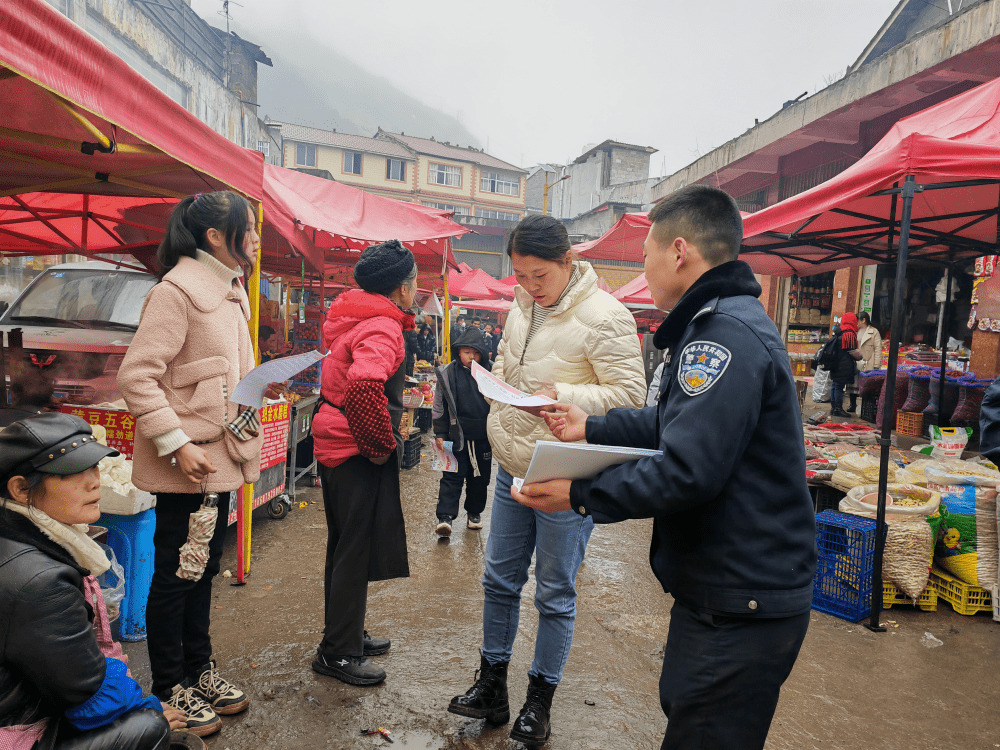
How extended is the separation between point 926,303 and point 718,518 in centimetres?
1408

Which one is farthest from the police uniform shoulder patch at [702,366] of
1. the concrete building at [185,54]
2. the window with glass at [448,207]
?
the window with glass at [448,207]

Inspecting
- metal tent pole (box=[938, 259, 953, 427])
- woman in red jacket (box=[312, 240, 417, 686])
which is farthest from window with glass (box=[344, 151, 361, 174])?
woman in red jacket (box=[312, 240, 417, 686])

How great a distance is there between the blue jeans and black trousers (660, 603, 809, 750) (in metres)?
0.95

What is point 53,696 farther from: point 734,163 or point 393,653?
point 734,163

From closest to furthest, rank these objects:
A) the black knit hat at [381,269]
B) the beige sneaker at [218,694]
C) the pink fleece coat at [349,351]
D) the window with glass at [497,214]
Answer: the beige sneaker at [218,694]
the pink fleece coat at [349,351]
the black knit hat at [381,269]
the window with glass at [497,214]

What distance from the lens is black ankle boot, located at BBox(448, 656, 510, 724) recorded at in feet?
8.84

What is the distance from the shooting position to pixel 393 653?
11.0 ft

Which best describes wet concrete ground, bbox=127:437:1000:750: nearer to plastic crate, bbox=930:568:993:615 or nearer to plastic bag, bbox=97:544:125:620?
plastic crate, bbox=930:568:993:615

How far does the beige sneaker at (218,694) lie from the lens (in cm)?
269

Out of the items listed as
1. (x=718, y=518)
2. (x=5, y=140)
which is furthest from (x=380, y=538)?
(x=5, y=140)

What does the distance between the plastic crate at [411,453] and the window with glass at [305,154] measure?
131 ft

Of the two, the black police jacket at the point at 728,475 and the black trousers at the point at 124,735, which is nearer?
A: the black police jacket at the point at 728,475

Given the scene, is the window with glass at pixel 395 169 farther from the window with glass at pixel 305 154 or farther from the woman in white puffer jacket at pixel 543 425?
the woman in white puffer jacket at pixel 543 425

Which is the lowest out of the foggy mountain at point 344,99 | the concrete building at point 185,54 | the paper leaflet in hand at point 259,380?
the paper leaflet in hand at point 259,380
